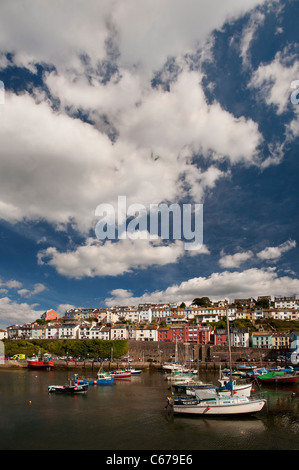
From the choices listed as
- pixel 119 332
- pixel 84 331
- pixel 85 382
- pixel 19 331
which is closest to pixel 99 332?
pixel 84 331

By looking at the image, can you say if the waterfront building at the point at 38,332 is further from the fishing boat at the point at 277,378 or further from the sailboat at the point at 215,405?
the sailboat at the point at 215,405

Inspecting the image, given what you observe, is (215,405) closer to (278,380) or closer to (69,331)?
(278,380)

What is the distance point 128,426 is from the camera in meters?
21.0

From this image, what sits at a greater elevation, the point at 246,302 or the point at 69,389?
the point at 246,302

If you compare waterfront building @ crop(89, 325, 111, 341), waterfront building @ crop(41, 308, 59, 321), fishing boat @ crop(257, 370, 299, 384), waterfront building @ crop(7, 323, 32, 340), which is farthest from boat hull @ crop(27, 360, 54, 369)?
waterfront building @ crop(41, 308, 59, 321)

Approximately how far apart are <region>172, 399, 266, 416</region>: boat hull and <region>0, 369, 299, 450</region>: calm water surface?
1.45 feet

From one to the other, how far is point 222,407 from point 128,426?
22.9ft

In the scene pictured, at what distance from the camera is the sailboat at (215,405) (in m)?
23.0

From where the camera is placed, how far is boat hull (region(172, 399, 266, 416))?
23.0 metres

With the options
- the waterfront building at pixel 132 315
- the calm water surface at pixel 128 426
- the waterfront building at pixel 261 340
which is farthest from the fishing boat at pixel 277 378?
the waterfront building at pixel 132 315

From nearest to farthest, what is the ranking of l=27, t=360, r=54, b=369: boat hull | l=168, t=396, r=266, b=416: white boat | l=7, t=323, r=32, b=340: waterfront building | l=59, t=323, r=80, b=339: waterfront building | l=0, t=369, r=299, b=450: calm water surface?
l=0, t=369, r=299, b=450: calm water surface → l=168, t=396, r=266, b=416: white boat → l=27, t=360, r=54, b=369: boat hull → l=59, t=323, r=80, b=339: waterfront building → l=7, t=323, r=32, b=340: waterfront building

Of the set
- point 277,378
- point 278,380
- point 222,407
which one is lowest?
point 278,380

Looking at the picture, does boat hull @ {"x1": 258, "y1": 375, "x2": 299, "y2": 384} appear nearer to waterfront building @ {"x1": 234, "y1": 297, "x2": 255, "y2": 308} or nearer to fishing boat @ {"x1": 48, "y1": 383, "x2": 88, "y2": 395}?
fishing boat @ {"x1": 48, "y1": 383, "x2": 88, "y2": 395}
